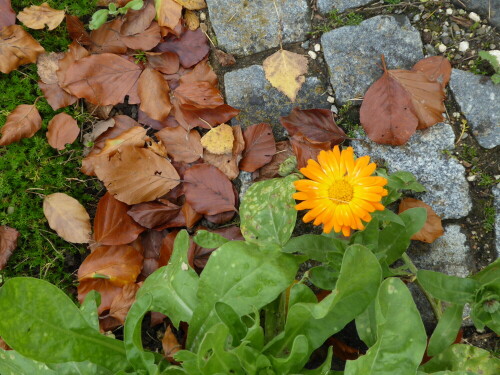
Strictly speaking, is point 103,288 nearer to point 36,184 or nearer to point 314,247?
point 36,184

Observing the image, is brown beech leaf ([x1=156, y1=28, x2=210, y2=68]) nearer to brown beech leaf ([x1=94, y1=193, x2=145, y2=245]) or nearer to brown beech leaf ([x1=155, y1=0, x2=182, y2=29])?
brown beech leaf ([x1=155, y1=0, x2=182, y2=29])

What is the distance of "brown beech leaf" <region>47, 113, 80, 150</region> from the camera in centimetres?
236

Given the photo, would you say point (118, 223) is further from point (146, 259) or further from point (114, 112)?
point (114, 112)

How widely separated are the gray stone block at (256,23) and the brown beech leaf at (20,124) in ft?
2.84

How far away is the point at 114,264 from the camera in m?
2.24

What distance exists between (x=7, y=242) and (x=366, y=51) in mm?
1703

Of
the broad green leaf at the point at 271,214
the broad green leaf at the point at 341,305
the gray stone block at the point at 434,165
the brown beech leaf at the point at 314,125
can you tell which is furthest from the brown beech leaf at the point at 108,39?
the broad green leaf at the point at 341,305

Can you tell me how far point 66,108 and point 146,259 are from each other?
755 millimetres

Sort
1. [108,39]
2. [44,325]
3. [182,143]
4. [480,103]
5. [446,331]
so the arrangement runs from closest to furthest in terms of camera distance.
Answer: [44,325]
[446,331]
[480,103]
[182,143]
[108,39]

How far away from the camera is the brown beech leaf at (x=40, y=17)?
241 cm

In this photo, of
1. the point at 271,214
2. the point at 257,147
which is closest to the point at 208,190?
the point at 257,147

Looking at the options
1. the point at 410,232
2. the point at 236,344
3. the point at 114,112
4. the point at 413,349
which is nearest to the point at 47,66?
the point at 114,112

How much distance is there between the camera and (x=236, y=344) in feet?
5.88

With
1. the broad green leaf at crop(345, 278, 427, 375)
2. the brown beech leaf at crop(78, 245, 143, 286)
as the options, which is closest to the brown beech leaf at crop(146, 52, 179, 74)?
the brown beech leaf at crop(78, 245, 143, 286)
